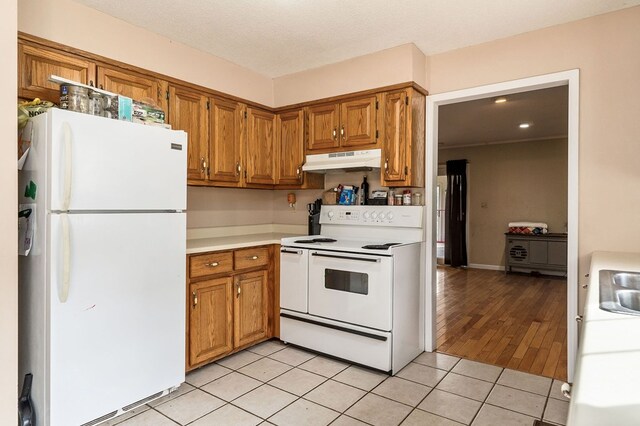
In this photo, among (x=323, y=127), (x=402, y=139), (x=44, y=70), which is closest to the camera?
(x=44, y=70)

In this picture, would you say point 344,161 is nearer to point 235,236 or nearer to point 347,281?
point 347,281

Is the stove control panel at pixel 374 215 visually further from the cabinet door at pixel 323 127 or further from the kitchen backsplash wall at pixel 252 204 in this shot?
the cabinet door at pixel 323 127

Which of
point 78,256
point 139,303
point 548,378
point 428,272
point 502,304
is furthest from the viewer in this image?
point 502,304

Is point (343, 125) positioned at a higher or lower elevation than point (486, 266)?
higher

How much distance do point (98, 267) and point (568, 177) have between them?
9.59ft

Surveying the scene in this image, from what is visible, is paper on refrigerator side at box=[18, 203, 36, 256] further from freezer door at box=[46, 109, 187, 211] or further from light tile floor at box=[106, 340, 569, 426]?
light tile floor at box=[106, 340, 569, 426]

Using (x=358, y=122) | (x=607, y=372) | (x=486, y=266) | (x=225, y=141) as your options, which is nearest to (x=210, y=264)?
(x=225, y=141)

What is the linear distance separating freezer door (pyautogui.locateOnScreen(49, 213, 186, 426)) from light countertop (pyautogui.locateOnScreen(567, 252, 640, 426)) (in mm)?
2031

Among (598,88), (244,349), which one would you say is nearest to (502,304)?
(598,88)

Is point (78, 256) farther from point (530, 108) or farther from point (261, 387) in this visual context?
point (530, 108)

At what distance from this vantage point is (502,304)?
4688 mm

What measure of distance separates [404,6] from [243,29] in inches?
45.0

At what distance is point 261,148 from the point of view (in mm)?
3562

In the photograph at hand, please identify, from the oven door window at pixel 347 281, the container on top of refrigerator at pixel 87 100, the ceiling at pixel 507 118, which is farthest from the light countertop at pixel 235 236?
the ceiling at pixel 507 118
